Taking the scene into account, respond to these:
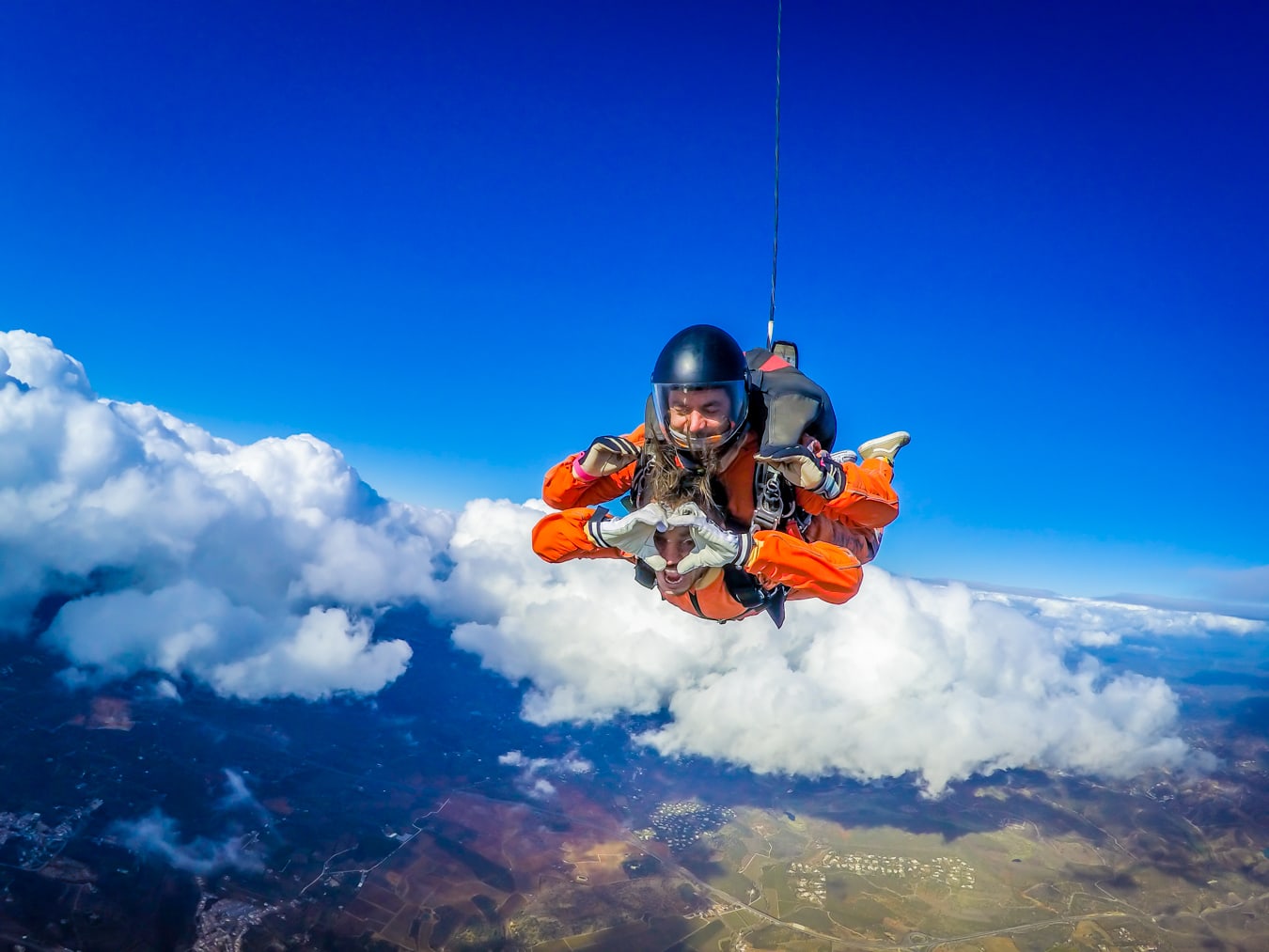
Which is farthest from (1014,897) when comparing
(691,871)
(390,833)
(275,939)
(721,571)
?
(721,571)

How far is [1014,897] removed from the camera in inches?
5901

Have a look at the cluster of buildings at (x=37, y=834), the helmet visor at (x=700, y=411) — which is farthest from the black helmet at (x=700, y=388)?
the cluster of buildings at (x=37, y=834)

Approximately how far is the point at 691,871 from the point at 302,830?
316 feet

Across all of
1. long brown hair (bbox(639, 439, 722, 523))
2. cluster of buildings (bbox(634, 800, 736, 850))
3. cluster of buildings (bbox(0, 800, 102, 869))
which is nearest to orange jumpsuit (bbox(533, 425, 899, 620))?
long brown hair (bbox(639, 439, 722, 523))

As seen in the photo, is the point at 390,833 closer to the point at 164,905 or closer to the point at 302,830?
the point at 302,830

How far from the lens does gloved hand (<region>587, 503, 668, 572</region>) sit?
442cm

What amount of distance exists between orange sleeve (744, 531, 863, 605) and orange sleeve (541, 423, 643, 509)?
127 centimetres

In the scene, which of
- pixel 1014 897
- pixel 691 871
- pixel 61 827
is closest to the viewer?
pixel 61 827

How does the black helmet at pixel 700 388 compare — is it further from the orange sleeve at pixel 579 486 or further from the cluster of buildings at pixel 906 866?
the cluster of buildings at pixel 906 866

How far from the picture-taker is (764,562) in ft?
14.5

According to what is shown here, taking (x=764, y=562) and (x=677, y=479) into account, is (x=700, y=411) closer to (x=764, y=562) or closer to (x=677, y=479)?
(x=677, y=479)

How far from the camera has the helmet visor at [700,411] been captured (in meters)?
4.34

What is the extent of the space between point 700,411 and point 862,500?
4.53 ft

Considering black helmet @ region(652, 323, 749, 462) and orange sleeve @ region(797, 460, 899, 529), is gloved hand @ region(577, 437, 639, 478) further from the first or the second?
orange sleeve @ region(797, 460, 899, 529)
